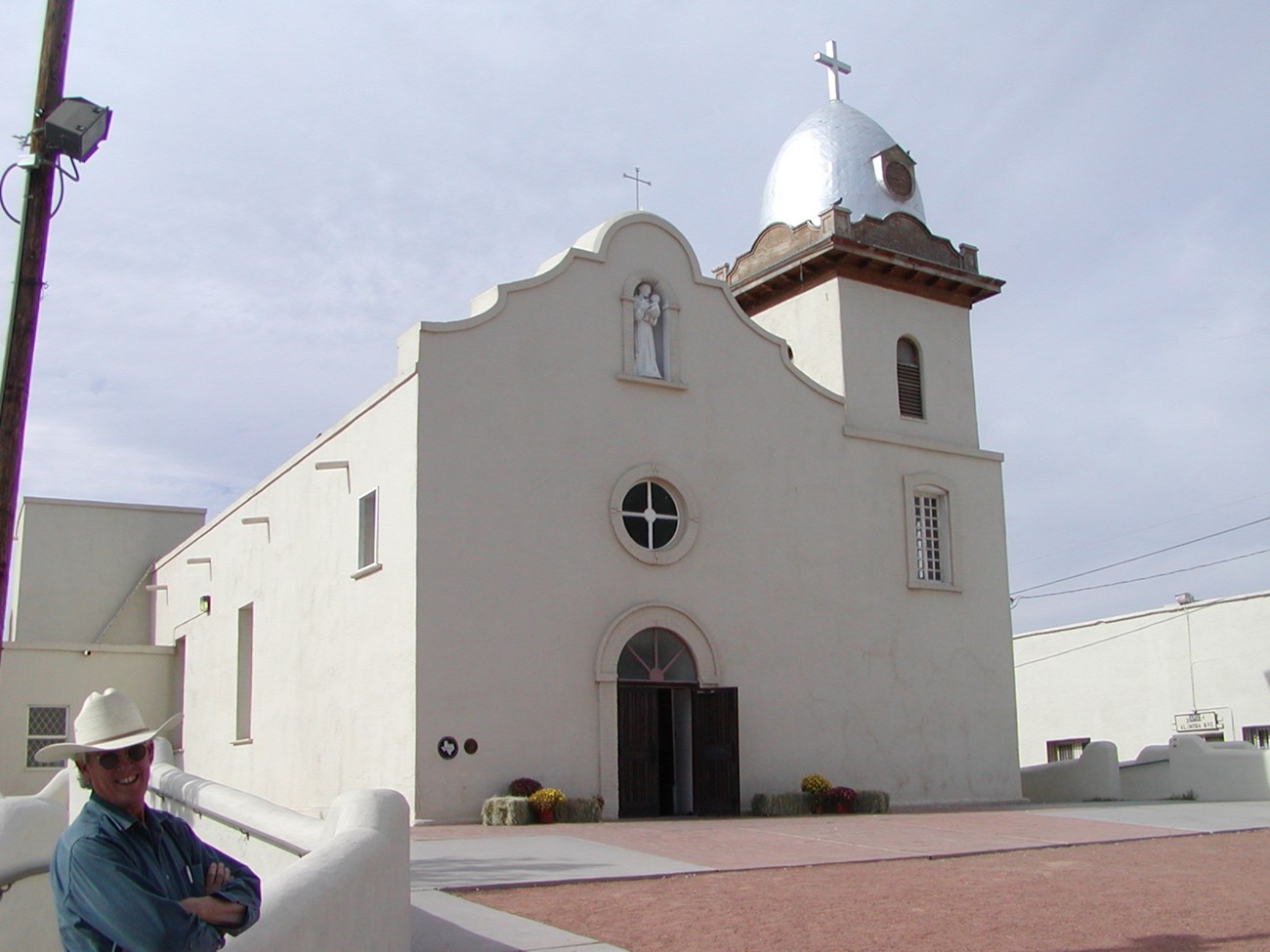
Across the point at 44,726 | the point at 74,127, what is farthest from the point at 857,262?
the point at 44,726

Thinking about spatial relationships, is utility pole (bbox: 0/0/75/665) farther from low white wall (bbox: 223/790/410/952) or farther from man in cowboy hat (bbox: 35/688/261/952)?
man in cowboy hat (bbox: 35/688/261/952)

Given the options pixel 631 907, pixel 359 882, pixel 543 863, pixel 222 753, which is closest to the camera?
pixel 359 882

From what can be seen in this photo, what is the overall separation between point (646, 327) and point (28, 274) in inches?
493

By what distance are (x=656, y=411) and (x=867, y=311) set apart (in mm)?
5893

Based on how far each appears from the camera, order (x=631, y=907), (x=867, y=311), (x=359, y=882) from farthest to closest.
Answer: (x=867, y=311) → (x=631, y=907) → (x=359, y=882)

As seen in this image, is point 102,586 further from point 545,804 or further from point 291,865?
point 291,865

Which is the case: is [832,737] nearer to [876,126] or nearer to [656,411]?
[656,411]

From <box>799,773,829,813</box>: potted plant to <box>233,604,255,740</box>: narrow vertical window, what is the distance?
10827 mm

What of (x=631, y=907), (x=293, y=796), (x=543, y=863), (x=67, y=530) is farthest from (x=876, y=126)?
(x=67, y=530)

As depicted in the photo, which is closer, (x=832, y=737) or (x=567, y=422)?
(x=567, y=422)

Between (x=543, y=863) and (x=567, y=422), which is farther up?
(x=567, y=422)

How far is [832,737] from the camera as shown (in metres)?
21.8

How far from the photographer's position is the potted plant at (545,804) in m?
17.6

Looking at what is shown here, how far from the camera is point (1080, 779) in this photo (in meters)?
25.1
